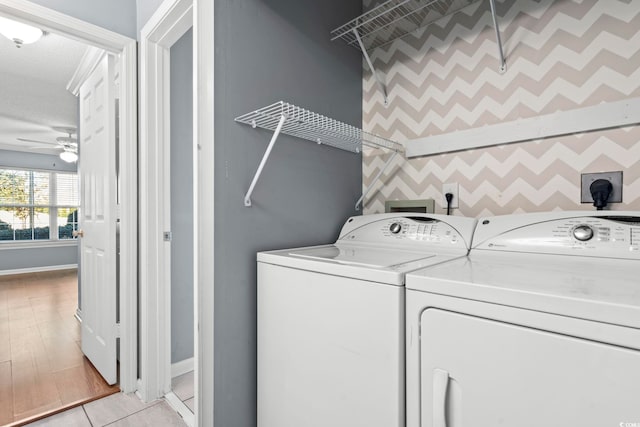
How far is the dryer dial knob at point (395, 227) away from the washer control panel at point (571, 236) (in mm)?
325

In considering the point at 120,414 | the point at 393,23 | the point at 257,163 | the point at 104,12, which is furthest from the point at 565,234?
the point at 104,12

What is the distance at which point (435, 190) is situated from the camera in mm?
1600

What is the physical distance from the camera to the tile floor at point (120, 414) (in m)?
1.62

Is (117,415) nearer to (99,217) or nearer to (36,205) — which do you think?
(99,217)

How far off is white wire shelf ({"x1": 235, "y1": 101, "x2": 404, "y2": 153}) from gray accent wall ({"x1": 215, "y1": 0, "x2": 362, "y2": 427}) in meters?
0.04

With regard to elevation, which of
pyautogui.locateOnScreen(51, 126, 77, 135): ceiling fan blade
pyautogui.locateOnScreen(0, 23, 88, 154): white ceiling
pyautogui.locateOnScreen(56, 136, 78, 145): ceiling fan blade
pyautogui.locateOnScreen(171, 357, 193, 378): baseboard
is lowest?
pyautogui.locateOnScreen(171, 357, 193, 378): baseboard

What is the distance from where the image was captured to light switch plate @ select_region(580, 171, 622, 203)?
1151 millimetres

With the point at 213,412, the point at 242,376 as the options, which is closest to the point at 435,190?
the point at 242,376

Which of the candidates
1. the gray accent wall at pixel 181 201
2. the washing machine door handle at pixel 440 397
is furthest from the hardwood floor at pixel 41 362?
the washing machine door handle at pixel 440 397

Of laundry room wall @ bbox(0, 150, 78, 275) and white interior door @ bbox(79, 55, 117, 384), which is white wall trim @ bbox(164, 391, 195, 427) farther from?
laundry room wall @ bbox(0, 150, 78, 275)

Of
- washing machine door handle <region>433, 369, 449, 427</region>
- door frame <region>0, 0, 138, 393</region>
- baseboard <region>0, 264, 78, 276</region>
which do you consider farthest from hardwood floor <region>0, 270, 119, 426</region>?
baseboard <region>0, 264, 78, 276</region>

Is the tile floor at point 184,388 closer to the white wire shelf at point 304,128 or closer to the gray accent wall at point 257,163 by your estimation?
the gray accent wall at point 257,163

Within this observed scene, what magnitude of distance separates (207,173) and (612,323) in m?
1.23

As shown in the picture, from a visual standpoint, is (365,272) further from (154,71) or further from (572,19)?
(154,71)
